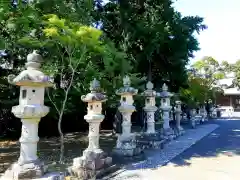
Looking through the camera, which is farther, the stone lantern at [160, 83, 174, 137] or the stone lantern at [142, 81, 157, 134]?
the stone lantern at [160, 83, 174, 137]

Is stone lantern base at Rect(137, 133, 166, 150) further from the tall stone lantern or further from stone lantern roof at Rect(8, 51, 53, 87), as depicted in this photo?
stone lantern roof at Rect(8, 51, 53, 87)

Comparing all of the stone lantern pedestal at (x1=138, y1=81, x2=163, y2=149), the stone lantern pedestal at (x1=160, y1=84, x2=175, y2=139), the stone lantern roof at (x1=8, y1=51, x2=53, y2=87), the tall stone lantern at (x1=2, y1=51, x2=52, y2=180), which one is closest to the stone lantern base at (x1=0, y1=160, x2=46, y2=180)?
the tall stone lantern at (x1=2, y1=51, x2=52, y2=180)

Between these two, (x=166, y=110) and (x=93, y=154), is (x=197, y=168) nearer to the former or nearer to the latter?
(x=93, y=154)

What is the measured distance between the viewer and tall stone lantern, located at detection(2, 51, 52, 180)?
5151 millimetres

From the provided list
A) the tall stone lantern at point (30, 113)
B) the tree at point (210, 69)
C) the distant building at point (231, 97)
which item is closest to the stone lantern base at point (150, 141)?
the tall stone lantern at point (30, 113)

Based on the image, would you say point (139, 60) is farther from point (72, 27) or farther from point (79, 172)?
point (79, 172)

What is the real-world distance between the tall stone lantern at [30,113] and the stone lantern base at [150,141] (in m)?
6.35

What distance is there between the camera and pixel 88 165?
7039 millimetres

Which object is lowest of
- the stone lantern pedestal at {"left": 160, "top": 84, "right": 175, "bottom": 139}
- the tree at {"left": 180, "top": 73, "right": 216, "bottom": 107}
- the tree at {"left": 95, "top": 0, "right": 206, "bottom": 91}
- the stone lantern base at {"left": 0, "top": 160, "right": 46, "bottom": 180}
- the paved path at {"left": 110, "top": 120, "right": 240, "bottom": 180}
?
the paved path at {"left": 110, "top": 120, "right": 240, "bottom": 180}

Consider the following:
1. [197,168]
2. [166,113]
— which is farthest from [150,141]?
[197,168]

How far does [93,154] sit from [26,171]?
255 centimetres

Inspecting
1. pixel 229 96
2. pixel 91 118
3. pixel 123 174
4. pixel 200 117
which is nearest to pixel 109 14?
pixel 91 118

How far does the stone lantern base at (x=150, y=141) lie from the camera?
11.4 m

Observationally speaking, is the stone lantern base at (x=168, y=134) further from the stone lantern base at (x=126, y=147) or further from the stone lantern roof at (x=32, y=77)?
the stone lantern roof at (x=32, y=77)
